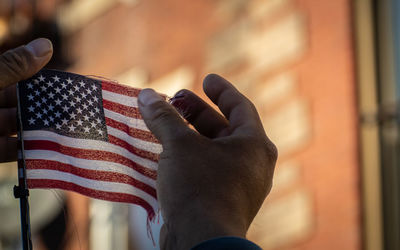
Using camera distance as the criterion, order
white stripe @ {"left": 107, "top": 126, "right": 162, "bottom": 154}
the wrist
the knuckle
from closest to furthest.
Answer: the wrist → the knuckle → white stripe @ {"left": 107, "top": 126, "right": 162, "bottom": 154}

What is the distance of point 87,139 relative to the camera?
1.04 meters

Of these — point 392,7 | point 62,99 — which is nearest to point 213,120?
point 62,99

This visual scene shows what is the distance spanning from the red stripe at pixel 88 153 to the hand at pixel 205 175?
11cm

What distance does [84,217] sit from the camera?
3.25m

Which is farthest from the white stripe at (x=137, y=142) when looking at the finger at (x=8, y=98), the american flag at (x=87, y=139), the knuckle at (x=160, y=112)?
the finger at (x=8, y=98)

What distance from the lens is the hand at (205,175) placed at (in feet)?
2.92

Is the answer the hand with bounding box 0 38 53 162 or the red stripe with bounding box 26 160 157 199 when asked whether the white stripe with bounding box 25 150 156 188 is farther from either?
the hand with bounding box 0 38 53 162

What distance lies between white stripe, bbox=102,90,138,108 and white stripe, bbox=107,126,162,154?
5cm

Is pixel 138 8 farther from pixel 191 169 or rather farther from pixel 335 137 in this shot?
pixel 191 169

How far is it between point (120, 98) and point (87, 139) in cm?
10

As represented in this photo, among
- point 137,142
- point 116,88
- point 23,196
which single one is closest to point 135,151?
point 137,142

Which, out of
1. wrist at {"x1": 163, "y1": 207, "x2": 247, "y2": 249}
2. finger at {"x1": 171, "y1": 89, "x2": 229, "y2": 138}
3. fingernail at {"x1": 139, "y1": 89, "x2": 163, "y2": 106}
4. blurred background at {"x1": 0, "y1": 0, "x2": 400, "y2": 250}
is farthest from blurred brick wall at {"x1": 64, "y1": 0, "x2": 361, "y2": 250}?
wrist at {"x1": 163, "y1": 207, "x2": 247, "y2": 249}

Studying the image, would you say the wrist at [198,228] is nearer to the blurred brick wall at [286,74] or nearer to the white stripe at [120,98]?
the white stripe at [120,98]

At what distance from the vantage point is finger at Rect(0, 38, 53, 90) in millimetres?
952
